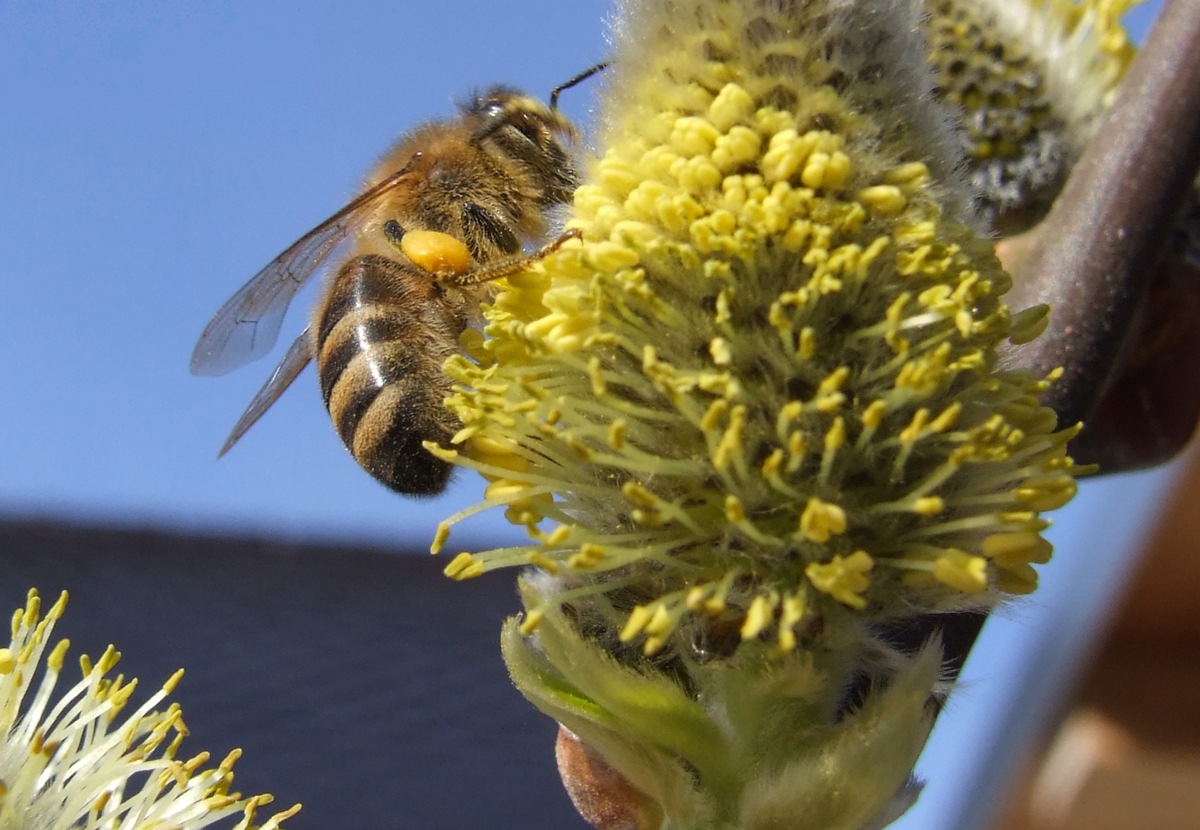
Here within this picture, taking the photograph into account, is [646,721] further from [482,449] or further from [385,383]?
[385,383]

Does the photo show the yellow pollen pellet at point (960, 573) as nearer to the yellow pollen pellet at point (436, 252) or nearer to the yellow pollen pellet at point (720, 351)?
the yellow pollen pellet at point (720, 351)

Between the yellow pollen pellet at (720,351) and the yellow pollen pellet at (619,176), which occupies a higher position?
the yellow pollen pellet at (619,176)

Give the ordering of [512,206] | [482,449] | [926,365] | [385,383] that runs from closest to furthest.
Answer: [926,365], [482,449], [385,383], [512,206]

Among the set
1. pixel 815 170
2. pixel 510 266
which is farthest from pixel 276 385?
pixel 815 170

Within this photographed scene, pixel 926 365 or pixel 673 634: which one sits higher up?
pixel 926 365

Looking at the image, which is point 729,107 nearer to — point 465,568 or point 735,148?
point 735,148

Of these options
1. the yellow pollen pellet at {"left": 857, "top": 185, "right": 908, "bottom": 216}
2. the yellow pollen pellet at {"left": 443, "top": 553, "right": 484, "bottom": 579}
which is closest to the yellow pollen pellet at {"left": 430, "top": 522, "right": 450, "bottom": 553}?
the yellow pollen pellet at {"left": 443, "top": 553, "right": 484, "bottom": 579}

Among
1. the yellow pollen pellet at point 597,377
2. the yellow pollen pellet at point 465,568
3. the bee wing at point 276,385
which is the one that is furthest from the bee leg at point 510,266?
the bee wing at point 276,385

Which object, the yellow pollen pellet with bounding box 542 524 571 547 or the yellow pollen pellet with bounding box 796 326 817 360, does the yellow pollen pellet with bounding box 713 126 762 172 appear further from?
the yellow pollen pellet with bounding box 542 524 571 547

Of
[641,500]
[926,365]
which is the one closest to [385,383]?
[641,500]
